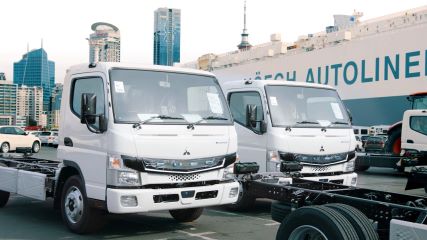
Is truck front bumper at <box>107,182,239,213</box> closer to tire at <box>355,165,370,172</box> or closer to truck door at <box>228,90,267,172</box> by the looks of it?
truck door at <box>228,90,267,172</box>

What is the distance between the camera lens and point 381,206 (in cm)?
470

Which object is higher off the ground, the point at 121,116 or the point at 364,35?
the point at 364,35

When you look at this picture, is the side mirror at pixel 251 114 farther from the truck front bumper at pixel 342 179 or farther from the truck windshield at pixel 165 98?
the truck front bumper at pixel 342 179

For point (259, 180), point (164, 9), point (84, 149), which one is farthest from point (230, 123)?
point (164, 9)

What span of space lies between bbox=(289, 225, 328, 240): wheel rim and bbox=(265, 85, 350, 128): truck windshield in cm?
408

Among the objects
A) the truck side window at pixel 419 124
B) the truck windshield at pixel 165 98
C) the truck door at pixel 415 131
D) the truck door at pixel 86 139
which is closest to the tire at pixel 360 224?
the truck windshield at pixel 165 98

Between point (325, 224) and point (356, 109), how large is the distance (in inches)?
1464

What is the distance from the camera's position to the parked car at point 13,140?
28500 mm

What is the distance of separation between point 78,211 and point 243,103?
12.3 feet

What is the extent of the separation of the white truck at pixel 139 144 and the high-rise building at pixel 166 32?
4025 inches

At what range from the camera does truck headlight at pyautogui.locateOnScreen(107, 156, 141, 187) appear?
20.1 ft

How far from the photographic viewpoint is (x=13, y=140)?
2909cm

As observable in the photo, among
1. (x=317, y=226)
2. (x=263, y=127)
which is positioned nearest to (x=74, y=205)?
(x=263, y=127)

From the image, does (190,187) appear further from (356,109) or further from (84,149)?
(356,109)
